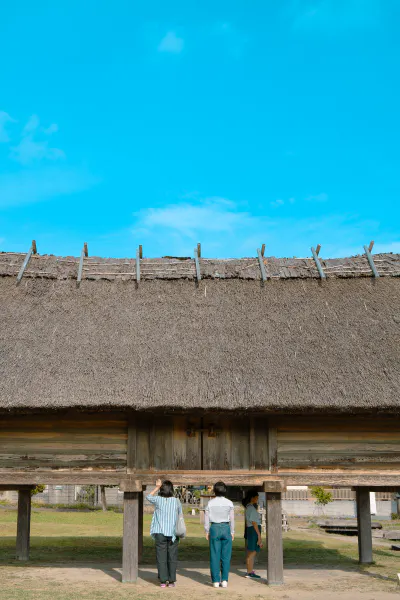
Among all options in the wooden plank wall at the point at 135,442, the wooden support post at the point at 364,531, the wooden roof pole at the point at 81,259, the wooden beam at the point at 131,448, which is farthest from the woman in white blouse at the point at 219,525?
the wooden roof pole at the point at 81,259

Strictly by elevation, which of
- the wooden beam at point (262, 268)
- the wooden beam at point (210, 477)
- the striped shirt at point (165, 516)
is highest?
the wooden beam at point (262, 268)

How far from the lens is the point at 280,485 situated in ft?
37.1

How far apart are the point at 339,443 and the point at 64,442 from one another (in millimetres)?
5327

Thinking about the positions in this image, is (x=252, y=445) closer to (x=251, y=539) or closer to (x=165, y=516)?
(x=251, y=539)

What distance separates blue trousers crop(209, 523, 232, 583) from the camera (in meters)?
10.7

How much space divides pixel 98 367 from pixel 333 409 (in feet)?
14.4

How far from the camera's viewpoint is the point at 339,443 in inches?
470

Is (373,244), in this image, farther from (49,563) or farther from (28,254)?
(49,563)

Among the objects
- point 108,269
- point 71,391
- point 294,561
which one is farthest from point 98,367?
point 294,561

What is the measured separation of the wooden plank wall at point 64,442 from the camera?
11.9 meters

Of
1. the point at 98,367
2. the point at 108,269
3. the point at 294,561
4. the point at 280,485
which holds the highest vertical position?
the point at 108,269

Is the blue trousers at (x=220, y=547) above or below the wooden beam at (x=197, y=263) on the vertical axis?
below

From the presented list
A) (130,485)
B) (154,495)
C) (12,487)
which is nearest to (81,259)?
(12,487)

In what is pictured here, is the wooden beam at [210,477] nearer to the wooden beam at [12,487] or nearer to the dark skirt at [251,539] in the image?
the dark skirt at [251,539]
